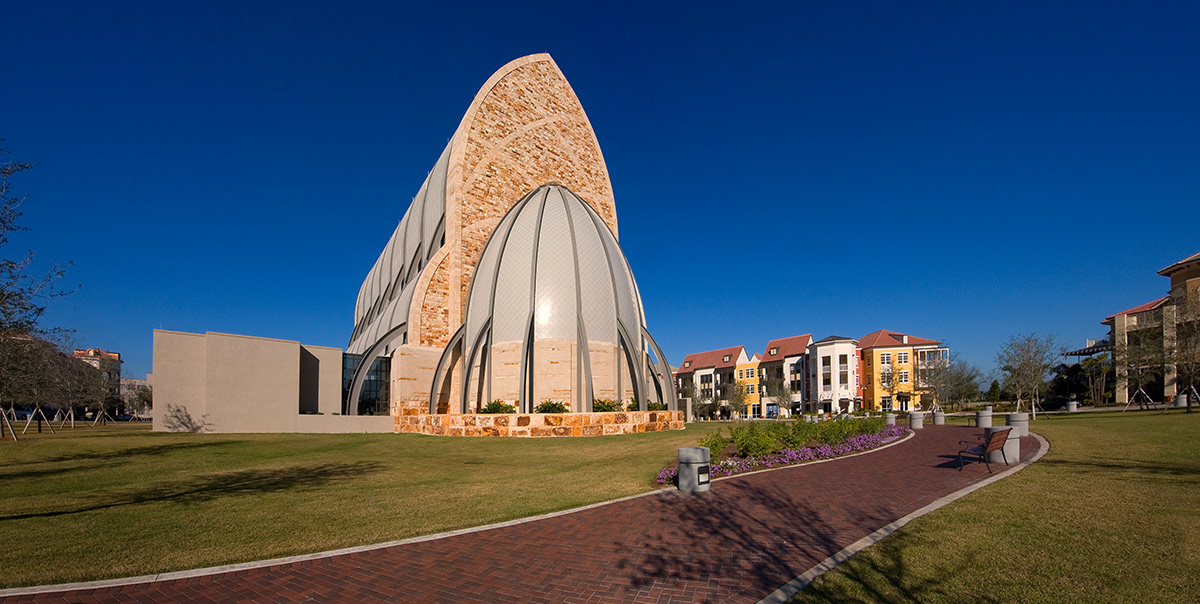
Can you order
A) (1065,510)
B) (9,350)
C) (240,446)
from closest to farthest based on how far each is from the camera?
(1065,510) → (9,350) → (240,446)

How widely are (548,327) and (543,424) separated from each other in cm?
586

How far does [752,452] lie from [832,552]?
704cm

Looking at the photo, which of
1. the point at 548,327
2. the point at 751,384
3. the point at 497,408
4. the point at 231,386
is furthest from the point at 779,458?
the point at 751,384

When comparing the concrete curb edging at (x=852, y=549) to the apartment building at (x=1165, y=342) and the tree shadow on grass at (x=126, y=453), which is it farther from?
the apartment building at (x=1165, y=342)

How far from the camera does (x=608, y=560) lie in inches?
236

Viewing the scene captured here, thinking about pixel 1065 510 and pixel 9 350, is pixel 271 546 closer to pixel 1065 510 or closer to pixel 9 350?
pixel 1065 510

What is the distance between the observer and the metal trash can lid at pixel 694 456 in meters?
10.1

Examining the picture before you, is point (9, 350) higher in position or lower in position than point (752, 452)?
higher

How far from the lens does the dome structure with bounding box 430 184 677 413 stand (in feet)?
87.9

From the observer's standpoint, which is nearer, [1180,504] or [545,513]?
[1180,504]

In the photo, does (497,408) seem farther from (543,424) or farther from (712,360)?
(712,360)

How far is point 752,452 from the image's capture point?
12930mm

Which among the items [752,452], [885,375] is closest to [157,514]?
[752,452]

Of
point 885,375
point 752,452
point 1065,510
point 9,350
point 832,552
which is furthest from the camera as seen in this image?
point 885,375
